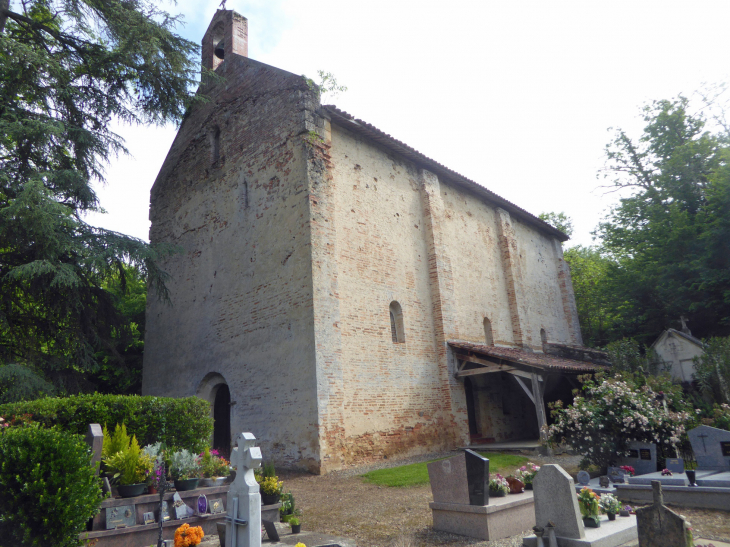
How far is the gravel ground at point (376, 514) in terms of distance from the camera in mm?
5744

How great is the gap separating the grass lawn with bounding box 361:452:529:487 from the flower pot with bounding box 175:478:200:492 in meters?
4.21

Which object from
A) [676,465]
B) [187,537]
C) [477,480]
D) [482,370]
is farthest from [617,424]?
[187,537]

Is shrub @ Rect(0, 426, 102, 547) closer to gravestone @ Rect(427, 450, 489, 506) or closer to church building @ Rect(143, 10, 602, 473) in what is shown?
gravestone @ Rect(427, 450, 489, 506)

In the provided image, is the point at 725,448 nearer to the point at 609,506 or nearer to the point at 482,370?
the point at 609,506

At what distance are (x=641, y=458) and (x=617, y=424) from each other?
70 cm

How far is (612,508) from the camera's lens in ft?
18.4

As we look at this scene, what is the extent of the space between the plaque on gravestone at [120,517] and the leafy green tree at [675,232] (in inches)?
777

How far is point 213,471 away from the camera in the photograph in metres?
6.95

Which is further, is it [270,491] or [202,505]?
[270,491]

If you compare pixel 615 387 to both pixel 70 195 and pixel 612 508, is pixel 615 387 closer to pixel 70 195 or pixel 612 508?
pixel 612 508

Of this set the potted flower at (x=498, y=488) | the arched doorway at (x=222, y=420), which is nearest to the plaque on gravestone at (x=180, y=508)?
the potted flower at (x=498, y=488)

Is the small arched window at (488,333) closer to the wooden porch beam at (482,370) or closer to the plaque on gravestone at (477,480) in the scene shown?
the wooden porch beam at (482,370)

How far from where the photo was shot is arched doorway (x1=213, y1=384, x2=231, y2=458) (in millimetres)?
13633

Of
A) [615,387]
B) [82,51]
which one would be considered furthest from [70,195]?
[615,387]
